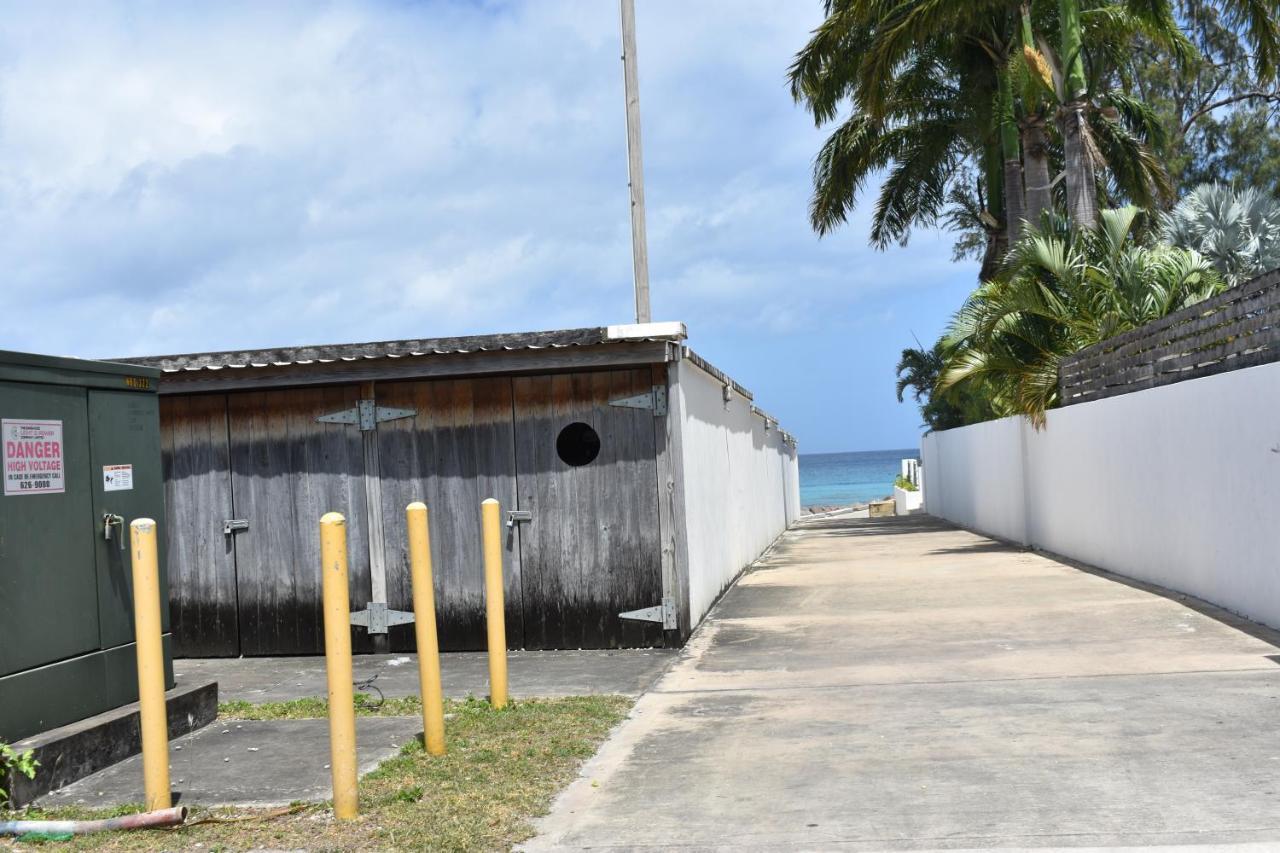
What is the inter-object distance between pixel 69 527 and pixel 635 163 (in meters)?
7.74

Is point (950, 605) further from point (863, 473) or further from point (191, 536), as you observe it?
point (863, 473)

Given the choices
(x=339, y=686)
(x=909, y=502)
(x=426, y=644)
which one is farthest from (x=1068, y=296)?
(x=909, y=502)

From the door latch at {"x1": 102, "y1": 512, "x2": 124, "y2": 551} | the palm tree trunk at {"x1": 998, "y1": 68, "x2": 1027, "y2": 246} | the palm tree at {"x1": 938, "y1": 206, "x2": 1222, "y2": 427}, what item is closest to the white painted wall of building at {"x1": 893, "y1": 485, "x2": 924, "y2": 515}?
the palm tree trunk at {"x1": 998, "y1": 68, "x2": 1027, "y2": 246}

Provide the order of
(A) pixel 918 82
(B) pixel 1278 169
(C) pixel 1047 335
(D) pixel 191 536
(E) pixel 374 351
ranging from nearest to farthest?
(E) pixel 374 351
(D) pixel 191 536
(C) pixel 1047 335
(A) pixel 918 82
(B) pixel 1278 169

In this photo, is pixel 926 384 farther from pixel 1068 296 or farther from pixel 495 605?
pixel 495 605

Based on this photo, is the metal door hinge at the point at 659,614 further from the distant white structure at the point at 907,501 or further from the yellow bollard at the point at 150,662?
the distant white structure at the point at 907,501

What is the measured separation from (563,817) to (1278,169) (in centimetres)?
3571

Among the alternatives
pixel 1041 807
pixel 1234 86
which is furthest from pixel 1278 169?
pixel 1041 807

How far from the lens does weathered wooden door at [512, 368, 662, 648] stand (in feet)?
31.9

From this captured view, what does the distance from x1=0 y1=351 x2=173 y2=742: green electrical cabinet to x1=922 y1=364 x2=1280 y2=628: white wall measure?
7.59 m

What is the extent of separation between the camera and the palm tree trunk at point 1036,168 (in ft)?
71.2

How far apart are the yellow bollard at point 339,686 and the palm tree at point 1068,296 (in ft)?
43.4

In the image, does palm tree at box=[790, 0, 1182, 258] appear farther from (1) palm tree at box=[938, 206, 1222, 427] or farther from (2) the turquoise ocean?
(2) the turquoise ocean

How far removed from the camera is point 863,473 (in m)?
159
